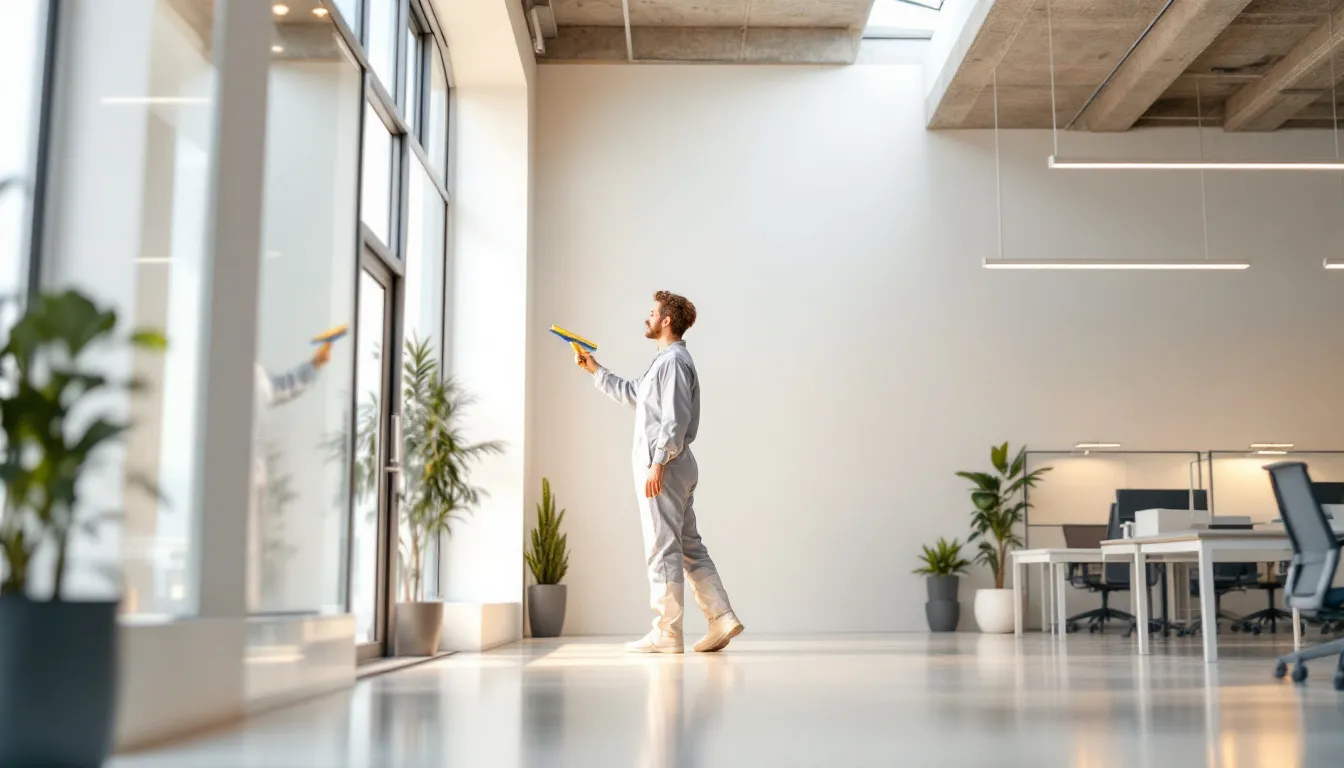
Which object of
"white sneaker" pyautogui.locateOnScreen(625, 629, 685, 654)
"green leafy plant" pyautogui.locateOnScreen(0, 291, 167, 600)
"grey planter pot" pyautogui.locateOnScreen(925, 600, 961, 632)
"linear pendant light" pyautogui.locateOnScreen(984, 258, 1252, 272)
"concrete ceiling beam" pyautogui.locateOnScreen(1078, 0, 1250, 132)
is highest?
"concrete ceiling beam" pyautogui.locateOnScreen(1078, 0, 1250, 132)

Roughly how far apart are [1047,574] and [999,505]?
2.74 ft

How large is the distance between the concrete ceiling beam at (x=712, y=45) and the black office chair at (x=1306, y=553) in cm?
572

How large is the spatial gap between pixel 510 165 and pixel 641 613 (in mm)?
3271

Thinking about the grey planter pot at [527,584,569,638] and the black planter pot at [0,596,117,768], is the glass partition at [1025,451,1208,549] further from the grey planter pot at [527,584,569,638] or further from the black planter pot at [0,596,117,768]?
the black planter pot at [0,596,117,768]

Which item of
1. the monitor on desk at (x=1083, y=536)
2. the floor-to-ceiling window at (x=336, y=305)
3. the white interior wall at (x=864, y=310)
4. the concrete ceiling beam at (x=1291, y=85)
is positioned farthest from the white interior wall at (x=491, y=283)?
the concrete ceiling beam at (x=1291, y=85)

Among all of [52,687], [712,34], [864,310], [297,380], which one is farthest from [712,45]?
[52,687]

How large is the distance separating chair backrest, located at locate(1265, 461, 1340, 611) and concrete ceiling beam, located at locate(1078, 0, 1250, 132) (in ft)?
12.7

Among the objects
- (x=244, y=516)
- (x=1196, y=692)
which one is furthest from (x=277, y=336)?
(x=1196, y=692)

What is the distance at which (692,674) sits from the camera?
4305 millimetres

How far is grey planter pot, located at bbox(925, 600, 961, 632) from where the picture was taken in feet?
29.5

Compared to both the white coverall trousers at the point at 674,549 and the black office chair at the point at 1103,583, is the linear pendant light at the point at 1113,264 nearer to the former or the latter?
the black office chair at the point at 1103,583

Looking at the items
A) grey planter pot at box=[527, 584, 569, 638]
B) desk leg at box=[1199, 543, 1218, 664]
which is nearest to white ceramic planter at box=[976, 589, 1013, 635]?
grey planter pot at box=[527, 584, 569, 638]

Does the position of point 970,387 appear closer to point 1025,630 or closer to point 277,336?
point 1025,630

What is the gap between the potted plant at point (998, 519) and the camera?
880 cm
